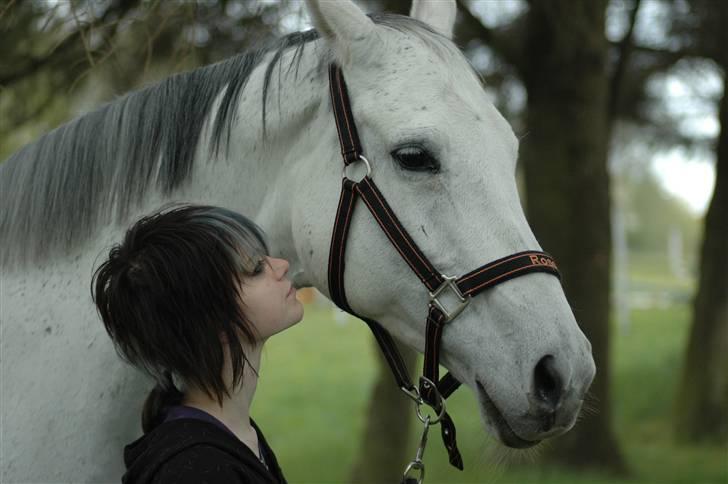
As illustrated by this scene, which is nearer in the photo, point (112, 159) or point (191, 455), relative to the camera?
point (191, 455)

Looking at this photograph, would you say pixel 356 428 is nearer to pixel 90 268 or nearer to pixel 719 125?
pixel 719 125

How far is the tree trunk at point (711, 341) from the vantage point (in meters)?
9.00

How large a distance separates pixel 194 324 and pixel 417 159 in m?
0.76

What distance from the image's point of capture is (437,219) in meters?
2.23

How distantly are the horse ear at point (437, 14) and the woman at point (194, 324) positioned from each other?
115cm

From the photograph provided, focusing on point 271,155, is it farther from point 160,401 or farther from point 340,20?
point 160,401

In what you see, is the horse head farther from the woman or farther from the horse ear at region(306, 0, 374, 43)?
the woman

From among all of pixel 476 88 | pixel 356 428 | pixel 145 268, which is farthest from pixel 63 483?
pixel 356 428

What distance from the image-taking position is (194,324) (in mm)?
1957

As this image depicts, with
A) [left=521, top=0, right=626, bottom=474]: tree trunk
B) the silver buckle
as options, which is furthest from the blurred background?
the silver buckle

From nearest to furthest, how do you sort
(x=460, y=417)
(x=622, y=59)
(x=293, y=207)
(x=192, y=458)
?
(x=192, y=458)
(x=293, y=207)
(x=622, y=59)
(x=460, y=417)

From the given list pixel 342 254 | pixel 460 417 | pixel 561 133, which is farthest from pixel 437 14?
pixel 460 417

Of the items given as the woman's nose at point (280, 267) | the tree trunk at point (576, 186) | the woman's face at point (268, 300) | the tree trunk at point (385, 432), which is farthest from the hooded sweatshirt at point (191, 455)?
the tree trunk at point (576, 186)

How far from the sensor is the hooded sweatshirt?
5.79 feet
